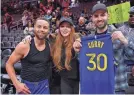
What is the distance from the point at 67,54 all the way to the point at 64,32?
0.96 ft

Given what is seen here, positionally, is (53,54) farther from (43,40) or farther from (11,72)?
(11,72)

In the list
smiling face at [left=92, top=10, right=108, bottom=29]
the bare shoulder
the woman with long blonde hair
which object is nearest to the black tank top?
the bare shoulder

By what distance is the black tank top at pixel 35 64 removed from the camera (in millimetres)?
3811

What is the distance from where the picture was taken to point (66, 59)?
4.02 metres

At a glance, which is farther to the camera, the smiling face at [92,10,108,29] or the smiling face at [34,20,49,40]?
the smiling face at [34,20,49,40]

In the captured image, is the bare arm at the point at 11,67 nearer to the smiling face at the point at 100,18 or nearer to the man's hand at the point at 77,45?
the man's hand at the point at 77,45

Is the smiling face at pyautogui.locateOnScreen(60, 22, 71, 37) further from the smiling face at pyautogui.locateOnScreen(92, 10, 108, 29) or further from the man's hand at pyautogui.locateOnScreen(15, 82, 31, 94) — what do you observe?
the man's hand at pyautogui.locateOnScreen(15, 82, 31, 94)

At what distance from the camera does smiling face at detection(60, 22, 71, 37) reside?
411cm

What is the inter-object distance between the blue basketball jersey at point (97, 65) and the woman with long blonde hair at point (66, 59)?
21cm

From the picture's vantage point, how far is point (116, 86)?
368cm

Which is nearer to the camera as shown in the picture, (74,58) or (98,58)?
(98,58)

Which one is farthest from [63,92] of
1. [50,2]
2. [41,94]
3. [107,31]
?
[50,2]

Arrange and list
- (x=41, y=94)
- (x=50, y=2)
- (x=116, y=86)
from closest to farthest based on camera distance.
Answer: (x=116, y=86) → (x=41, y=94) → (x=50, y=2)

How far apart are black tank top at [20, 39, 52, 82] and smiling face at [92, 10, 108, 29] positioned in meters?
0.70
